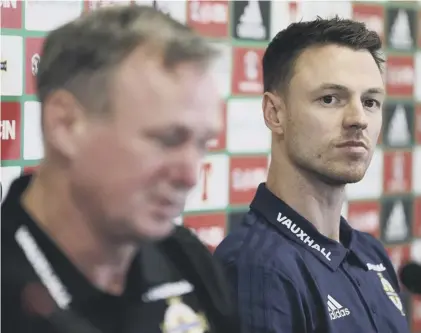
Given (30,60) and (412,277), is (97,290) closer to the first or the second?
(30,60)

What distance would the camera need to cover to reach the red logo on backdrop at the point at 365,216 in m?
1.99

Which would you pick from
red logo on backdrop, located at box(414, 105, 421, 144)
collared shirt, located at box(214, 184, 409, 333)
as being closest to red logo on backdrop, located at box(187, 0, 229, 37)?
collared shirt, located at box(214, 184, 409, 333)

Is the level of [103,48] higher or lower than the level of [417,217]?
higher

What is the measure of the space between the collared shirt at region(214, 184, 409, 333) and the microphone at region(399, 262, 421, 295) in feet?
0.22

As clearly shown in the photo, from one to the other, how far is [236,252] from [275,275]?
85mm

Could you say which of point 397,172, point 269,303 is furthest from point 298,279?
point 397,172

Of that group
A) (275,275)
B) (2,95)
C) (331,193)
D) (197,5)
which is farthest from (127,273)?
(197,5)

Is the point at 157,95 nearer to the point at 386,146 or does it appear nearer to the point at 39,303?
the point at 39,303

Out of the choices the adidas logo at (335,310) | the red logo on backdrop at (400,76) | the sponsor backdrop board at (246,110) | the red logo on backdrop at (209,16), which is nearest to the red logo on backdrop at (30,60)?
the sponsor backdrop board at (246,110)

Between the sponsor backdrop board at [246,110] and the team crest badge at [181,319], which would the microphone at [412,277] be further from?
the team crest badge at [181,319]

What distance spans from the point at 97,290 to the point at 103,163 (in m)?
0.13

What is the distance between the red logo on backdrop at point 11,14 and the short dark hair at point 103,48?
71 cm

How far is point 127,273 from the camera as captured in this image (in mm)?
716

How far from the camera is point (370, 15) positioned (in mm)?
1977
